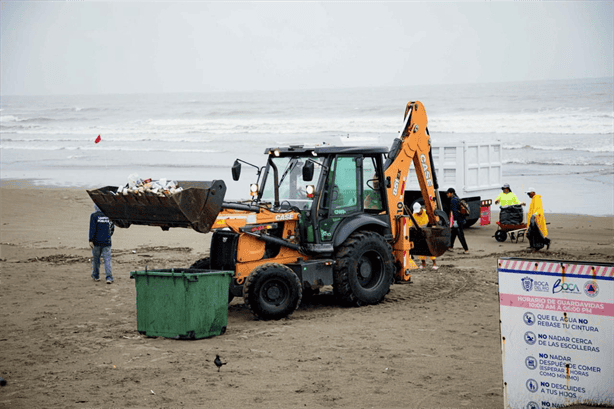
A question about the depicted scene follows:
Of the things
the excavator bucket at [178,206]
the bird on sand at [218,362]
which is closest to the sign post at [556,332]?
the bird on sand at [218,362]

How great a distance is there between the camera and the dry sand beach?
7133 millimetres

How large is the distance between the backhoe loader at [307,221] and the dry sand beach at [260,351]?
19.2 inches

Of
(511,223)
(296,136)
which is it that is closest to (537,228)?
(511,223)

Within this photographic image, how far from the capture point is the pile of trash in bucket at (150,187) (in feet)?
30.4

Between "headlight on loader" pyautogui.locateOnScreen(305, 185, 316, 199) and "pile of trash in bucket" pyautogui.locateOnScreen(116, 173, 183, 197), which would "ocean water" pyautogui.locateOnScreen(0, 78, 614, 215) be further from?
"pile of trash in bucket" pyautogui.locateOnScreen(116, 173, 183, 197)

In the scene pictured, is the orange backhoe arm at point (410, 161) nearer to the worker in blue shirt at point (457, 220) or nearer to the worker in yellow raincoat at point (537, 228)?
the worker in blue shirt at point (457, 220)

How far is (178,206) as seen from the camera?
9078 millimetres

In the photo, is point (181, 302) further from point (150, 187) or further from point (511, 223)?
point (511, 223)

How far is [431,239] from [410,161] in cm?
132

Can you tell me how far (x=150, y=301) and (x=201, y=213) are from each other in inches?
47.5

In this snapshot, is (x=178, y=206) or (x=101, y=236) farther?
(x=101, y=236)

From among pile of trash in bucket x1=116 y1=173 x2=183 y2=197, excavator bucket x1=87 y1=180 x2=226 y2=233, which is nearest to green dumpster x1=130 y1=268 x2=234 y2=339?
excavator bucket x1=87 y1=180 x2=226 y2=233

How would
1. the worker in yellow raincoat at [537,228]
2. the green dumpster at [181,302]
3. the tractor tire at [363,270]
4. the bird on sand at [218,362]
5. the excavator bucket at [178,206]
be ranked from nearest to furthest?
the bird on sand at [218,362] < the green dumpster at [181,302] < the excavator bucket at [178,206] < the tractor tire at [363,270] < the worker in yellow raincoat at [537,228]

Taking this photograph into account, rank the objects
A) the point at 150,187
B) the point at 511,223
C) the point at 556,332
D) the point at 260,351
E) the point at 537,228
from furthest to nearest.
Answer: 1. the point at 511,223
2. the point at 537,228
3. the point at 150,187
4. the point at 260,351
5. the point at 556,332
